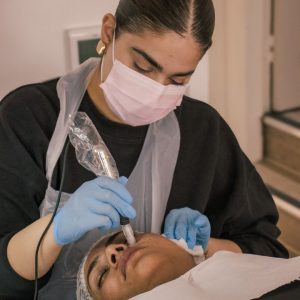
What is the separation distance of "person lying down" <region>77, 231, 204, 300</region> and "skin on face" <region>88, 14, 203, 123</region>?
39cm

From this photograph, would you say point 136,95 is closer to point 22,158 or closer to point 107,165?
point 107,165

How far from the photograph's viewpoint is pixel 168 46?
3.70 ft

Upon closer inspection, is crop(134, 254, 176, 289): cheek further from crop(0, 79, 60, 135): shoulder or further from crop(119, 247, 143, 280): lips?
crop(0, 79, 60, 135): shoulder

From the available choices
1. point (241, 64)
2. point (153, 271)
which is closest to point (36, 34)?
point (153, 271)

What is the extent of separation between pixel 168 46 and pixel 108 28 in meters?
0.19

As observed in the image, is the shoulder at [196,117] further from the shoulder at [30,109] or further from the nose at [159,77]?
the shoulder at [30,109]

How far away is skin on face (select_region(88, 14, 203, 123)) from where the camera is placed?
3.70ft

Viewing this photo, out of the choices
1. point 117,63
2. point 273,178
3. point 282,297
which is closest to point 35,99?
point 117,63

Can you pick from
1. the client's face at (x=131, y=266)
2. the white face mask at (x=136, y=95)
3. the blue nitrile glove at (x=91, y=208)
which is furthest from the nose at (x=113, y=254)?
the white face mask at (x=136, y=95)

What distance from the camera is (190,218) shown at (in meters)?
1.31

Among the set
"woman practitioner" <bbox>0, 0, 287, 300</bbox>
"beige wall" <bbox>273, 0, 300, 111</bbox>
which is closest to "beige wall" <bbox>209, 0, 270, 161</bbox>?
"beige wall" <bbox>273, 0, 300, 111</bbox>

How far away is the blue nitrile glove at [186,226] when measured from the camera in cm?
130

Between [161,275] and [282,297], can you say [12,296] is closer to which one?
[161,275]

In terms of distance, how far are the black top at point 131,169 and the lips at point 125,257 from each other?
21cm
